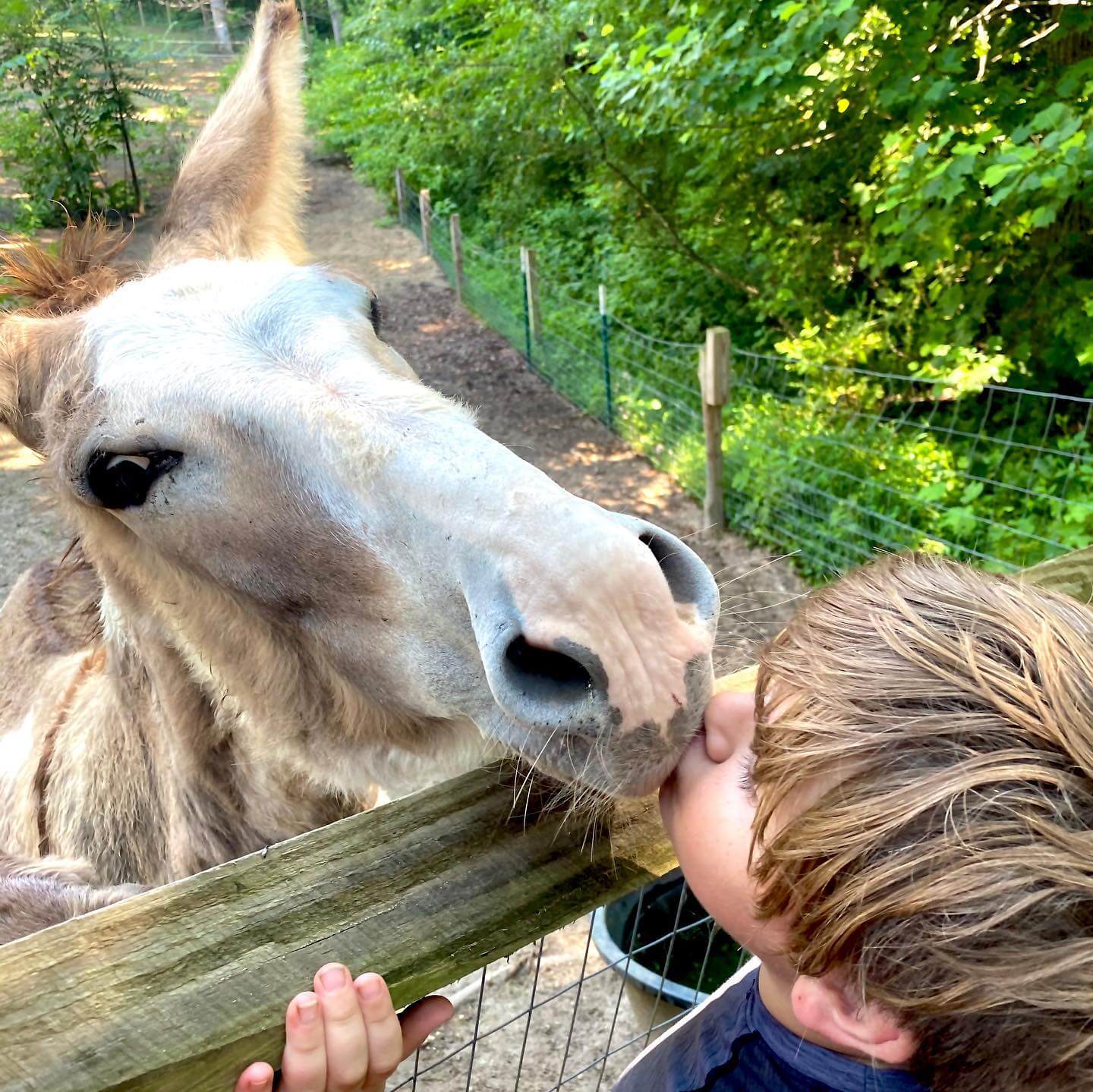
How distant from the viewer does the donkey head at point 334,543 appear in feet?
4.03

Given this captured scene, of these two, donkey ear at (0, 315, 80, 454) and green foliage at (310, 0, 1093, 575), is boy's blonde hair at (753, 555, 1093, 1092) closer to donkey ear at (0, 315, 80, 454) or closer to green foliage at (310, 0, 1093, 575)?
donkey ear at (0, 315, 80, 454)

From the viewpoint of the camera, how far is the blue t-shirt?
112cm

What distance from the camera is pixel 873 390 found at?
7.16 meters

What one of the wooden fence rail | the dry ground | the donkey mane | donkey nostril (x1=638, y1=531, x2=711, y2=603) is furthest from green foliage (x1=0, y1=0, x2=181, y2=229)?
the wooden fence rail

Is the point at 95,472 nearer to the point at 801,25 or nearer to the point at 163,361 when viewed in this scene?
the point at 163,361

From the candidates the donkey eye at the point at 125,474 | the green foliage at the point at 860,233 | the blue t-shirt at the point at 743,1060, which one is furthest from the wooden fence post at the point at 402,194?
the blue t-shirt at the point at 743,1060

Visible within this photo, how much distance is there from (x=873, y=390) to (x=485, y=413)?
171 inches

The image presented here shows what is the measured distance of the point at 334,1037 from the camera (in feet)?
2.95

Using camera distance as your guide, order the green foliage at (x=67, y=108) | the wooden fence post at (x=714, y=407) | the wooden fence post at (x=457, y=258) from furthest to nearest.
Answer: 1. the wooden fence post at (x=457, y=258)
2. the green foliage at (x=67, y=108)
3. the wooden fence post at (x=714, y=407)

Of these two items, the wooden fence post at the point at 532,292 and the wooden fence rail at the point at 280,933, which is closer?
the wooden fence rail at the point at 280,933

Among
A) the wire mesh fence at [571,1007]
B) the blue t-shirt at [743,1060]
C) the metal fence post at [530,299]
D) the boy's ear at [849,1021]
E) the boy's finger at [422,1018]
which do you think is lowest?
the wire mesh fence at [571,1007]

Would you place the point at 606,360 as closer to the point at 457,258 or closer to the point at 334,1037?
the point at 457,258

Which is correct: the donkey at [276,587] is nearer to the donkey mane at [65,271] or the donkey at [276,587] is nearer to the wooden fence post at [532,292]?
the donkey mane at [65,271]

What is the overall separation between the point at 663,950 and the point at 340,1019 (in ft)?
9.32
